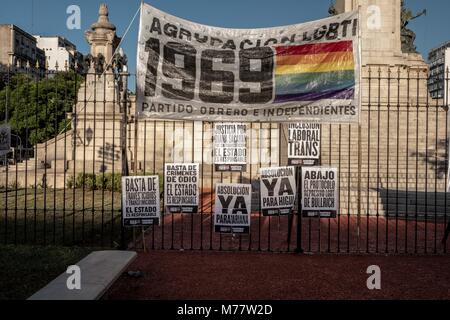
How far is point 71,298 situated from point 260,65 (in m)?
5.11

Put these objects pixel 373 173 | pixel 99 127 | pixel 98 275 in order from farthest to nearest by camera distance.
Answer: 1. pixel 99 127
2. pixel 373 173
3. pixel 98 275

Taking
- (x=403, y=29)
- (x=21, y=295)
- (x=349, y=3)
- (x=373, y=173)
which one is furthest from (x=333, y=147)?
(x=21, y=295)

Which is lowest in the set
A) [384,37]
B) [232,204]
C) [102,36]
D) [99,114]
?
[232,204]

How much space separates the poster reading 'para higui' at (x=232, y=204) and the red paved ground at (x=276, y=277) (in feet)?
2.10

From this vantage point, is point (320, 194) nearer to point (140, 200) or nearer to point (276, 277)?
point (276, 277)

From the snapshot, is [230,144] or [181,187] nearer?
[181,187]

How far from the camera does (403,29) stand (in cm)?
3034

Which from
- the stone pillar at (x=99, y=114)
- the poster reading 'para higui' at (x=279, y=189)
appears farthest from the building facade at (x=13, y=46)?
the poster reading 'para higui' at (x=279, y=189)

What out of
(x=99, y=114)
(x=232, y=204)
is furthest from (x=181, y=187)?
(x=99, y=114)

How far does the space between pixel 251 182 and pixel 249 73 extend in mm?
6688

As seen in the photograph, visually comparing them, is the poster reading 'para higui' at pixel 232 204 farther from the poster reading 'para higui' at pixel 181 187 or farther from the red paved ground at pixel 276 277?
the red paved ground at pixel 276 277

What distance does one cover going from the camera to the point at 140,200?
8.33 m
